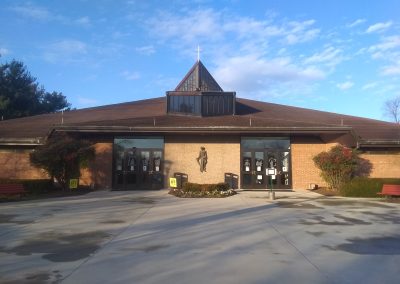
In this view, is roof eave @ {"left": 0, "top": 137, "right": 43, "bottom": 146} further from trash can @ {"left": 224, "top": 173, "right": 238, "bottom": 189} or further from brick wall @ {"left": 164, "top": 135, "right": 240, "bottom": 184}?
trash can @ {"left": 224, "top": 173, "right": 238, "bottom": 189}

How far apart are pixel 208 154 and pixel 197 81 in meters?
9.33

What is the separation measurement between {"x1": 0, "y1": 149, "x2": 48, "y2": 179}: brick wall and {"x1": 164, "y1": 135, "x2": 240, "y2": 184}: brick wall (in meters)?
7.58

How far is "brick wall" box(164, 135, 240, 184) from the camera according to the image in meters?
23.9

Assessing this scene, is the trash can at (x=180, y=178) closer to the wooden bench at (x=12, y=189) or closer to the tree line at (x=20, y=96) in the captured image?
the wooden bench at (x=12, y=189)

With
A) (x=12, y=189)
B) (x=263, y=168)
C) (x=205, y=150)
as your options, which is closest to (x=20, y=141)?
(x=12, y=189)

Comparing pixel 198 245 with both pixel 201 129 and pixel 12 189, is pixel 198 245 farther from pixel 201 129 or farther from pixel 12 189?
pixel 201 129

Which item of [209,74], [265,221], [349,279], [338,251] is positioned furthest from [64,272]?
[209,74]

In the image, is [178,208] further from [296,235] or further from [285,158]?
[285,158]

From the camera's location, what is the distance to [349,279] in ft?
20.2

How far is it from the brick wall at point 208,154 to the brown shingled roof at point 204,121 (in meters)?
1.07

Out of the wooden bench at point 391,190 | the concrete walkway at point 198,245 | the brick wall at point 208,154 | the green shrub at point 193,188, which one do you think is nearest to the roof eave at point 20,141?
the brick wall at point 208,154

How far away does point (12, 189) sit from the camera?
1805 centimetres

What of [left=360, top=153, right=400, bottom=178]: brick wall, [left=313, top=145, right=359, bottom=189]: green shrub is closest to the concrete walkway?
[left=313, top=145, right=359, bottom=189]: green shrub

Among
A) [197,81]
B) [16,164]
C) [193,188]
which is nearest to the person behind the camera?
[193,188]
